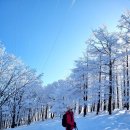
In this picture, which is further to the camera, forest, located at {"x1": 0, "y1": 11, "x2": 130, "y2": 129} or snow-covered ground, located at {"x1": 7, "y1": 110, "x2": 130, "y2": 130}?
forest, located at {"x1": 0, "y1": 11, "x2": 130, "y2": 129}

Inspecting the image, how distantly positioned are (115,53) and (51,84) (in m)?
47.5

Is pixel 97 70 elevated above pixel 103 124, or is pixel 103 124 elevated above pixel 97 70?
pixel 97 70

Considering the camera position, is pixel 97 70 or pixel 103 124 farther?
pixel 97 70

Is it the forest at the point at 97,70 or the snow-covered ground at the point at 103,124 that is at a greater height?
the forest at the point at 97,70

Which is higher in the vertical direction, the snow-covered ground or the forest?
the forest

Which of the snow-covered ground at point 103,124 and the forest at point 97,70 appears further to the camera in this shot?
the forest at point 97,70

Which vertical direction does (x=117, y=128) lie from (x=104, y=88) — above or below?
below

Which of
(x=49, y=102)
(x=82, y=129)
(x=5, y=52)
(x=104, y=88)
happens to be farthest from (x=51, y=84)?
(x=82, y=129)

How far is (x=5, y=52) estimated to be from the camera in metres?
27.3

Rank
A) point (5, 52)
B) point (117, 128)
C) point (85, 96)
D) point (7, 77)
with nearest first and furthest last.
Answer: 1. point (117, 128)
2. point (7, 77)
3. point (5, 52)
4. point (85, 96)

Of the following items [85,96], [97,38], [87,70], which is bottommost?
[85,96]

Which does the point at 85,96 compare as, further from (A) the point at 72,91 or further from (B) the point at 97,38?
(B) the point at 97,38

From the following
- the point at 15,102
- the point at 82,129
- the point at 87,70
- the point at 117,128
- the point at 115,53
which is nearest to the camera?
the point at 117,128

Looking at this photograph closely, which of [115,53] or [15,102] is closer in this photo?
[115,53]
